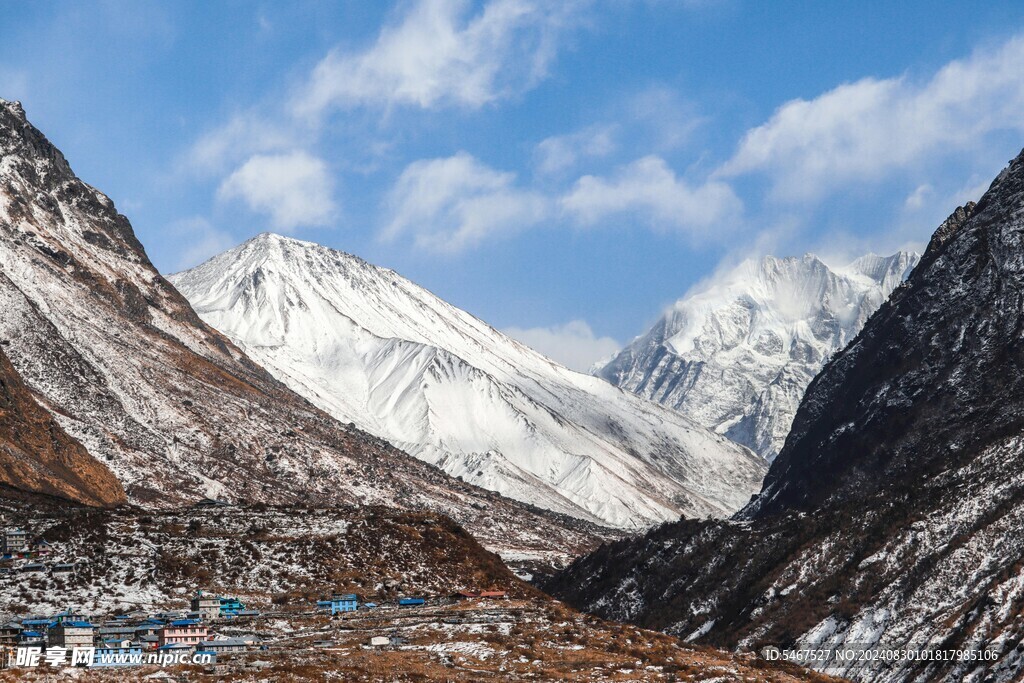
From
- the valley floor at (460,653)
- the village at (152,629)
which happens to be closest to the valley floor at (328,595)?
the valley floor at (460,653)

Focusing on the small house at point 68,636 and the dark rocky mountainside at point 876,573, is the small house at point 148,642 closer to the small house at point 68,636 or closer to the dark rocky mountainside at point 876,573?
the small house at point 68,636

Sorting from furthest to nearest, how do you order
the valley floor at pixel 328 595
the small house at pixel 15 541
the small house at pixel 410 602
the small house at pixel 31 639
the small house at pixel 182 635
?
the small house at pixel 15 541 → the small house at pixel 410 602 → the small house at pixel 182 635 → the small house at pixel 31 639 → the valley floor at pixel 328 595

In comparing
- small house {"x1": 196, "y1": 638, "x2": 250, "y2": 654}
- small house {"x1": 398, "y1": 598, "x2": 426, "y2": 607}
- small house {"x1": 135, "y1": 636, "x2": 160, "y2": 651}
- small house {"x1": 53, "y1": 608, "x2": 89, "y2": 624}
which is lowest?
small house {"x1": 53, "y1": 608, "x2": 89, "y2": 624}

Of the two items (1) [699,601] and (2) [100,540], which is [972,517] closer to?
(1) [699,601]

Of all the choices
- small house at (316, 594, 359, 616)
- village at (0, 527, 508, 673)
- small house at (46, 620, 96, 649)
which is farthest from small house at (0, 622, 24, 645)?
small house at (316, 594, 359, 616)

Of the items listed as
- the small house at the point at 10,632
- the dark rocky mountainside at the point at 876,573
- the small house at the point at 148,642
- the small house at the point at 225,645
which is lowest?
the small house at the point at 10,632

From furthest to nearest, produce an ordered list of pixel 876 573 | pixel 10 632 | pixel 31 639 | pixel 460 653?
pixel 876 573, pixel 10 632, pixel 460 653, pixel 31 639

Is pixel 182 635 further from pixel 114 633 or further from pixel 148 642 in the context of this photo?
pixel 114 633

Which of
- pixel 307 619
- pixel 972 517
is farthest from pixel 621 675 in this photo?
pixel 972 517

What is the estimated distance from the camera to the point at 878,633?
136 m

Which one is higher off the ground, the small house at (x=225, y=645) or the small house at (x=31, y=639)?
the small house at (x=225, y=645)

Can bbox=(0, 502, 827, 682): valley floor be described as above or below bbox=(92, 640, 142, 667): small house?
above

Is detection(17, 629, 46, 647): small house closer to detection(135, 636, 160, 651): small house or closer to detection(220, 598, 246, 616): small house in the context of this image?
detection(135, 636, 160, 651): small house

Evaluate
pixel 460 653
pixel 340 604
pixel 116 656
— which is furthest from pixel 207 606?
pixel 460 653
